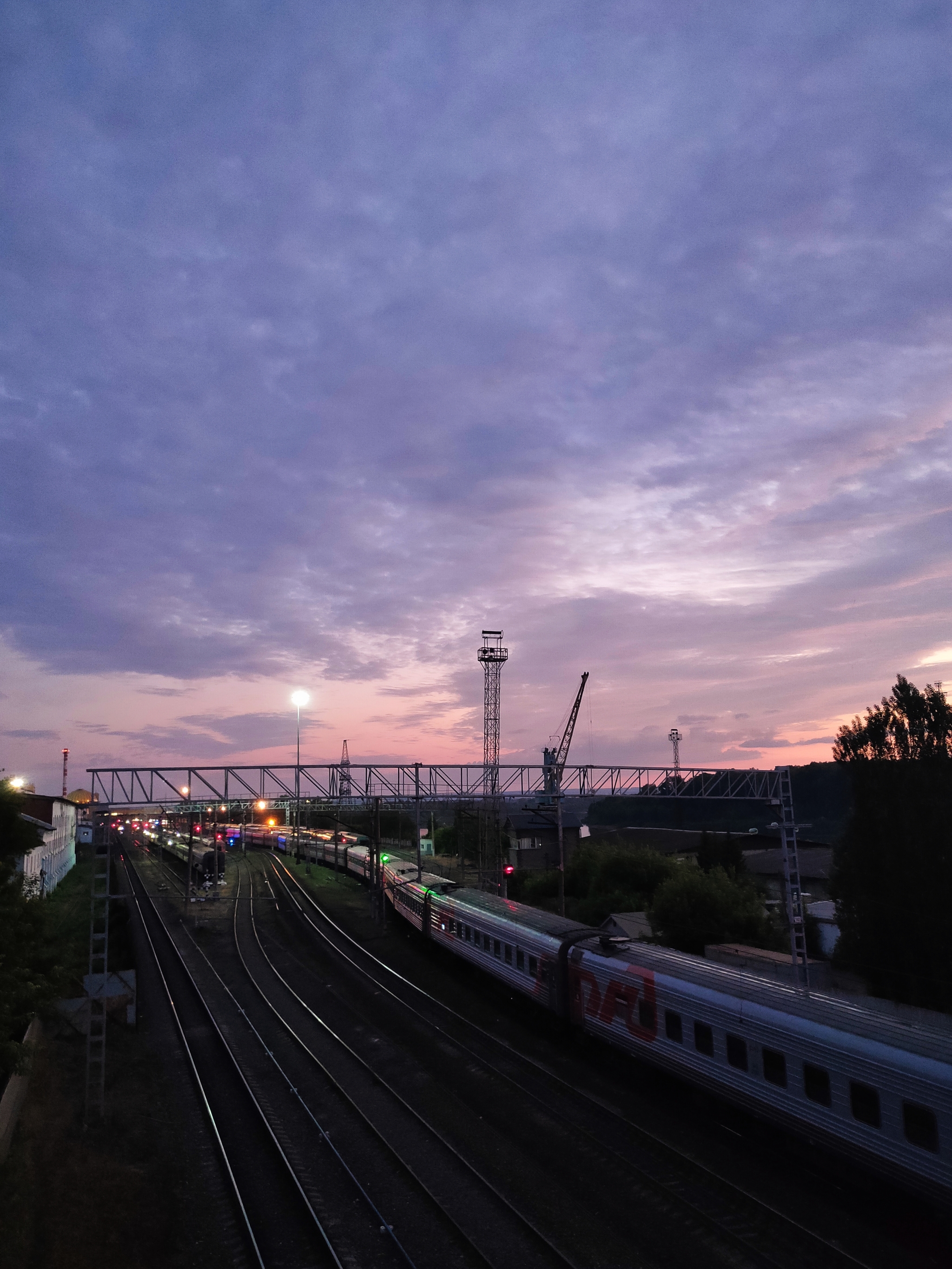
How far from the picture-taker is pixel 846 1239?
476 inches

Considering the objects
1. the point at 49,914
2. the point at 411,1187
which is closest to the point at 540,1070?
the point at 411,1187

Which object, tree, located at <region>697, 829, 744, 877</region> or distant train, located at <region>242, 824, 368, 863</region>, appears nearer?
tree, located at <region>697, 829, 744, 877</region>

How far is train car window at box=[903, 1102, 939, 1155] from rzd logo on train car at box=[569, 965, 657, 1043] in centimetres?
633

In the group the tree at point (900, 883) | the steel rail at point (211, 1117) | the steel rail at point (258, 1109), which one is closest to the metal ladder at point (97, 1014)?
the steel rail at point (211, 1117)

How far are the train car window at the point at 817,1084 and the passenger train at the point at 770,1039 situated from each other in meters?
0.02

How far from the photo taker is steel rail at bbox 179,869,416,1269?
12875 millimetres

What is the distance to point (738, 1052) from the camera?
1516 cm

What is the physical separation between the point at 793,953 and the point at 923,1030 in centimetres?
1488

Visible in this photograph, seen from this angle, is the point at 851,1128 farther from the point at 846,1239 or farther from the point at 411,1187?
the point at 411,1187

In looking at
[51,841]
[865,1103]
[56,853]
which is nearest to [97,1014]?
[865,1103]

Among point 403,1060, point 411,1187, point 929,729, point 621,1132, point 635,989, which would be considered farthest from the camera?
point 929,729

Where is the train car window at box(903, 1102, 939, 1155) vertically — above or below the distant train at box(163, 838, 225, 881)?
above

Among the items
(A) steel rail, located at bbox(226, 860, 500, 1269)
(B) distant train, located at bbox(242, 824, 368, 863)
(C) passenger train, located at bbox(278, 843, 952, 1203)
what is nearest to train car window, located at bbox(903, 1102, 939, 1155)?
(C) passenger train, located at bbox(278, 843, 952, 1203)

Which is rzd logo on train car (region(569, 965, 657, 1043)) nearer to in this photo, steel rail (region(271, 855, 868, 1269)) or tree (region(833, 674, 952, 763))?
steel rail (region(271, 855, 868, 1269))
